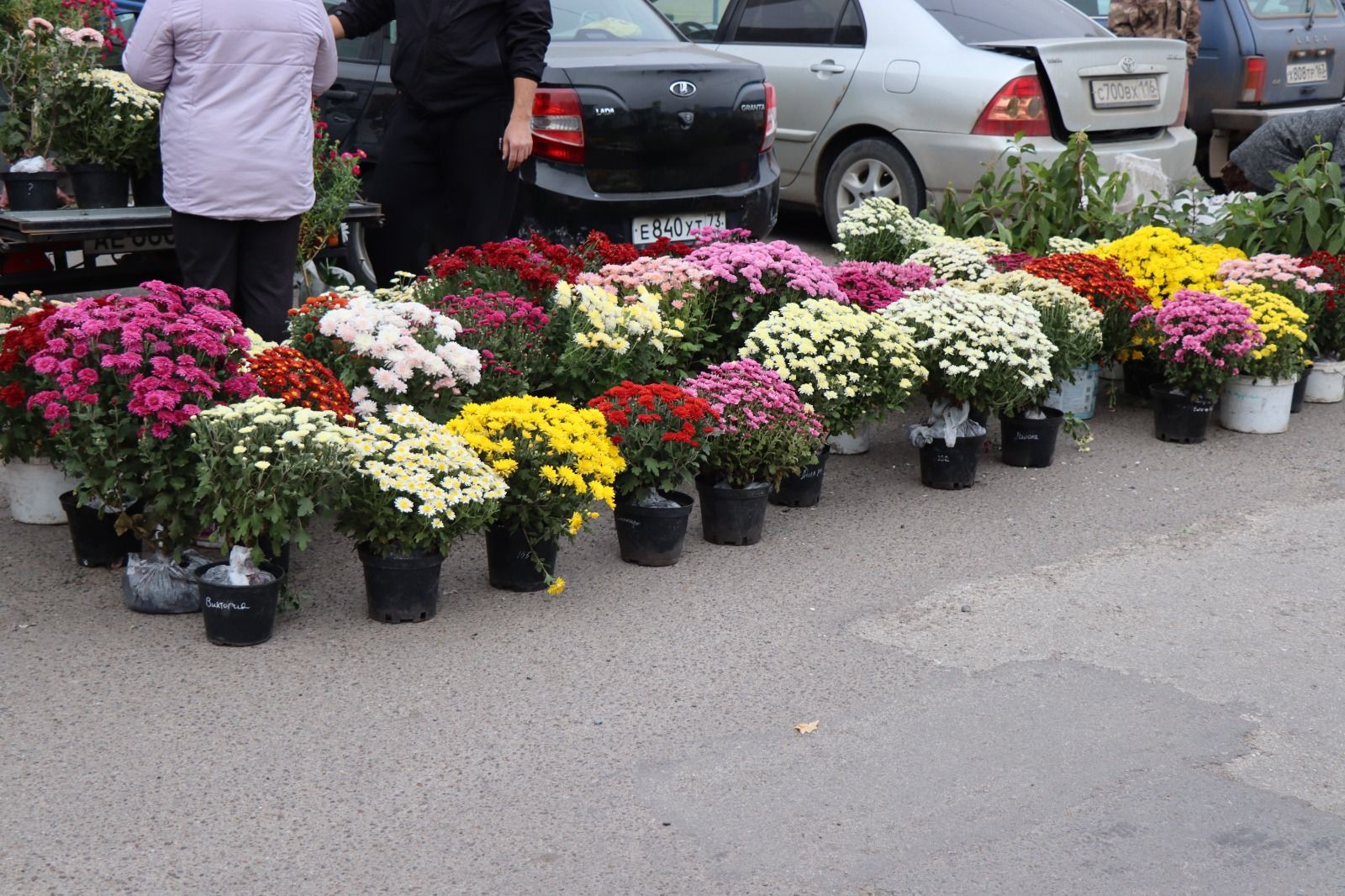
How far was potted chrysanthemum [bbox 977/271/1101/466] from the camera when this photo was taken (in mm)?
6543

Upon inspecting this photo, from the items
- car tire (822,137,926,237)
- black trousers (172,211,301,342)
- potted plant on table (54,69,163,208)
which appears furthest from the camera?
car tire (822,137,926,237)

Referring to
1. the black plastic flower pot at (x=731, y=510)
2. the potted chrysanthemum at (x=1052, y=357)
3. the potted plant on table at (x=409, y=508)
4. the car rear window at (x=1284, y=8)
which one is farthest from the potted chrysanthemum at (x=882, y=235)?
the car rear window at (x=1284, y=8)

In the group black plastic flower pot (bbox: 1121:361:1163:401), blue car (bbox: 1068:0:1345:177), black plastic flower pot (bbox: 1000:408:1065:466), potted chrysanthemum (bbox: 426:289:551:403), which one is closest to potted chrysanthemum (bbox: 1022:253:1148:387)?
black plastic flower pot (bbox: 1121:361:1163:401)

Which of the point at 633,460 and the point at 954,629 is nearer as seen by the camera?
the point at 954,629

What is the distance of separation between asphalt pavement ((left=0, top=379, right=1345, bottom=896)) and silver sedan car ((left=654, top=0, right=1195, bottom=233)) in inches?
175

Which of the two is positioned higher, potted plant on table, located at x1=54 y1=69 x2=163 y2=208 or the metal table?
potted plant on table, located at x1=54 y1=69 x2=163 y2=208

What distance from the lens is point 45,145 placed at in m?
6.60

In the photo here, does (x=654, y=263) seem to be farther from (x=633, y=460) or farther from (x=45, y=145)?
(x=45, y=145)

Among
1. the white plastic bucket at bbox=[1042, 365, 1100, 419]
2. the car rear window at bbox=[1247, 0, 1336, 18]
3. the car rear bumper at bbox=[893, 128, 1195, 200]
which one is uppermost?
the car rear window at bbox=[1247, 0, 1336, 18]

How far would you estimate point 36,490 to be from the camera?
17.3 ft

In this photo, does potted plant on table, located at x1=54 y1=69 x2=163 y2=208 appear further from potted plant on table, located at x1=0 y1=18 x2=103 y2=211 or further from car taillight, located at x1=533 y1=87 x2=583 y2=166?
car taillight, located at x1=533 y1=87 x2=583 y2=166

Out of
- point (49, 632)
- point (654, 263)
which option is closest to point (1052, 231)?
point (654, 263)

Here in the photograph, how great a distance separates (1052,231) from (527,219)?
10.4 feet

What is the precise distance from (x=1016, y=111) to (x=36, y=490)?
21.2 ft
